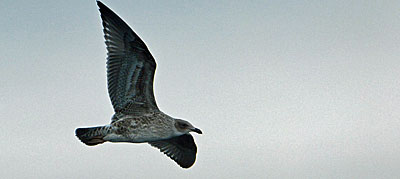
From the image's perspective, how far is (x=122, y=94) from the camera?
2100cm

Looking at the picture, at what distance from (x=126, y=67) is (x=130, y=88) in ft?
2.71

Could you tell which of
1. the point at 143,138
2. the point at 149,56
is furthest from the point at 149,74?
the point at 143,138

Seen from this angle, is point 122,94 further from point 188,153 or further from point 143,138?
point 188,153

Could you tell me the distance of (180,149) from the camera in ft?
79.4

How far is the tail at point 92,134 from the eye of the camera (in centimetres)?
2014

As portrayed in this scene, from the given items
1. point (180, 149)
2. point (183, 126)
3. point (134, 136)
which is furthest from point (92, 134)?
point (180, 149)

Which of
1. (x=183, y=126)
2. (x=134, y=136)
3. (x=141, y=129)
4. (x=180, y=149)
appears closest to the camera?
(x=134, y=136)

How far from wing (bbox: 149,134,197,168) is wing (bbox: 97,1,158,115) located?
11.3 ft

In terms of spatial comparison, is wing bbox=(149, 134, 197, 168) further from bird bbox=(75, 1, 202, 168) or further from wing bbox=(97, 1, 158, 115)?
wing bbox=(97, 1, 158, 115)

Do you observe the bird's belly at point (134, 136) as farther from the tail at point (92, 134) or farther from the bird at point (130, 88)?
the tail at point (92, 134)

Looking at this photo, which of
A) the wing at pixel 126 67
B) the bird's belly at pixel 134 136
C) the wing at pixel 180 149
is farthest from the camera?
the wing at pixel 180 149

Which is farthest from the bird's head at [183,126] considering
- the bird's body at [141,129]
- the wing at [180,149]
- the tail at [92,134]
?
the wing at [180,149]

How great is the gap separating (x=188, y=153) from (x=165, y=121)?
397 cm

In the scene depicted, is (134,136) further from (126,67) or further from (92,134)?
(126,67)
